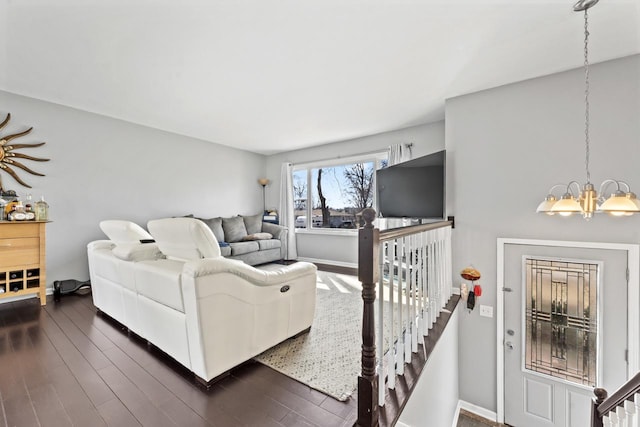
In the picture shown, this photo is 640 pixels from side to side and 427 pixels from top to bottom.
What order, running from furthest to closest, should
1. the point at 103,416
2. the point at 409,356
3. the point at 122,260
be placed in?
the point at 122,260, the point at 409,356, the point at 103,416

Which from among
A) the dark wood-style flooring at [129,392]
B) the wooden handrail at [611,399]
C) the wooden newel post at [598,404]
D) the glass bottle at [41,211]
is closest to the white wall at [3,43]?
the glass bottle at [41,211]

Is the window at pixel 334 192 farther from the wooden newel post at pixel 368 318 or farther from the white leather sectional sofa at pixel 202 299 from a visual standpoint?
the wooden newel post at pixel 368 318

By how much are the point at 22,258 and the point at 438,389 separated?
15.3 feet

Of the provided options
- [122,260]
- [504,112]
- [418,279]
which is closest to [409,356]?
[418,279]

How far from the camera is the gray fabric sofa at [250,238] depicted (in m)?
4.73

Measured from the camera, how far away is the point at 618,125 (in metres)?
2.45

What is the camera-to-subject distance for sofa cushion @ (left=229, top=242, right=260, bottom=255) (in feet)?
15.2

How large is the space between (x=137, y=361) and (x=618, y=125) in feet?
15.2

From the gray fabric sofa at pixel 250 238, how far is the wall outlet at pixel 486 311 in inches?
145

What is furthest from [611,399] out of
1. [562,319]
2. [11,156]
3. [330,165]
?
[11,156]

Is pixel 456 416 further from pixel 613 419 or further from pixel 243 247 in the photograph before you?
pixel 243 247

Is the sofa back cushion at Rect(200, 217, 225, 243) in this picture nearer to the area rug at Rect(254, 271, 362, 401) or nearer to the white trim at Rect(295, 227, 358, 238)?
the white trim at Rect(295, 227, 358, 238)

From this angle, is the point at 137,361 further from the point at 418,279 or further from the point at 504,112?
the point at 504,112

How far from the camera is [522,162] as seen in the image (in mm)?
2889
